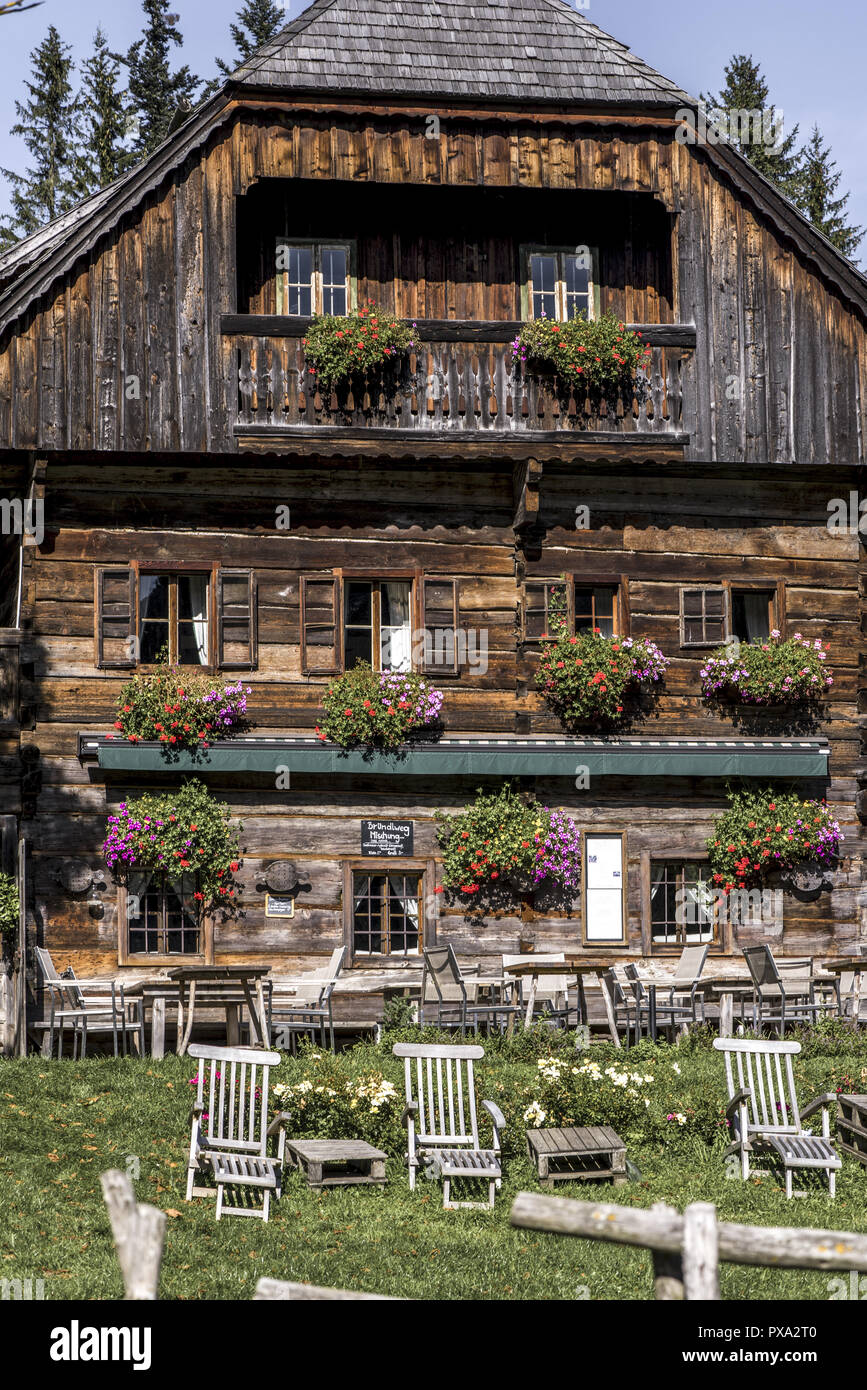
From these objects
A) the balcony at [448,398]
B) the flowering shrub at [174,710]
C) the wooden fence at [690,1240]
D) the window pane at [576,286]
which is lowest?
the wooden fence at [690,1240]

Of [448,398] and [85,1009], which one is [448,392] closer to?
[448,398]

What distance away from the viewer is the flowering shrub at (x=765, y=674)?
1802cm

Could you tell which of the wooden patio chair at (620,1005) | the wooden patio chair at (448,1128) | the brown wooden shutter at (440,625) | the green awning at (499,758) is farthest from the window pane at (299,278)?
the wooden patio chair at (448,1128)

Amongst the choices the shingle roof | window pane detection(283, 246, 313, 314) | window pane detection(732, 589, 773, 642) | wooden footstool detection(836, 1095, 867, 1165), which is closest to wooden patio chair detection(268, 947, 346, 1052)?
wooden footstool detection(836, 1095, 867, 1165)

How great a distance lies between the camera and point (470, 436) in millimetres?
17859

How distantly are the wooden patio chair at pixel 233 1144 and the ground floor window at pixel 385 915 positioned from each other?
656 centimetres

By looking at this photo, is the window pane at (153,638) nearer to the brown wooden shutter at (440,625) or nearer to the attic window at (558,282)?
the brown wooden shutter at (440,625)

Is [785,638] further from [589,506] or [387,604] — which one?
[387,604]

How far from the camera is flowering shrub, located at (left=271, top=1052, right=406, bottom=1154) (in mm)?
11578

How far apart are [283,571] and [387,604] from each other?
126 cm

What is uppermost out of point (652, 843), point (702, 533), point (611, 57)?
point (611, 57)

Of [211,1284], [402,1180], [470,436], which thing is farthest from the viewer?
[470,436]

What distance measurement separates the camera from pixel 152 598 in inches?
703

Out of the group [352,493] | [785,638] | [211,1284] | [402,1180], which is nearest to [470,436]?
[352,493]
